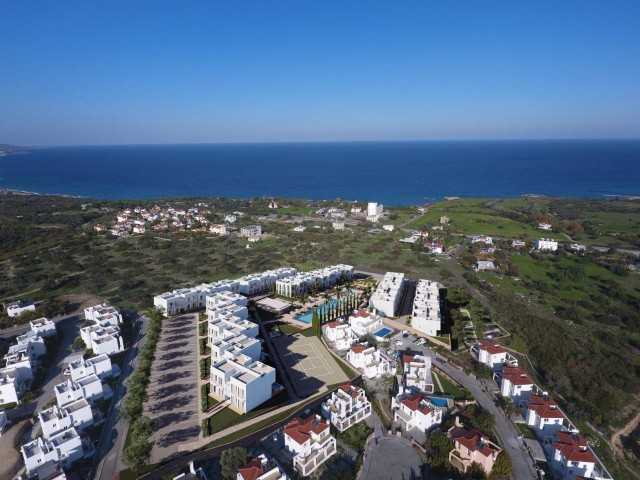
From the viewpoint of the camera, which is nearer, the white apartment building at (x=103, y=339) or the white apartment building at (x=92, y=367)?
the white apartment building at (x=92, y=367)

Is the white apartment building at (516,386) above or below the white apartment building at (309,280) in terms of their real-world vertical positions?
below

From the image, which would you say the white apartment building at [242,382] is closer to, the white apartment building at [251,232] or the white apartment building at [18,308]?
the white apartment building at [18,308]

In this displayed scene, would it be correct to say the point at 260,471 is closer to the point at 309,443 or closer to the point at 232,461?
the point at 232,461

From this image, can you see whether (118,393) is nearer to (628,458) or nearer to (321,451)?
(321,451)

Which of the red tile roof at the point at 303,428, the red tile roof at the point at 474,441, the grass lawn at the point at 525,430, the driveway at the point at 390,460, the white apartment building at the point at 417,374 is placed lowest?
the grass lawn at the point at 525,430

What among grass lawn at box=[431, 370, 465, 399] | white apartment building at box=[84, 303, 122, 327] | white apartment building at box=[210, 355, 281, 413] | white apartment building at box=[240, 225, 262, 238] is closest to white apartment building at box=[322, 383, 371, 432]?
white apartment building at box=[210, 355, 281, 413]


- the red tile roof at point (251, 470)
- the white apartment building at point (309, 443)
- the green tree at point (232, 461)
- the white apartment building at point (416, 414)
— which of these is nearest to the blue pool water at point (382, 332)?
the white apartment building at point (416, 414)

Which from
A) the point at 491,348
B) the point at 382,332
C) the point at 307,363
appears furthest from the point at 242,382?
the point at 491,348

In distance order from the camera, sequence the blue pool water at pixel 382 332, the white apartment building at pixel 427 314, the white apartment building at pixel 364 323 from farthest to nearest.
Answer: the white apartment building at pixel 427 314
the white apartment building at pixel 364 323
the blue pool water at pixel 382 332
